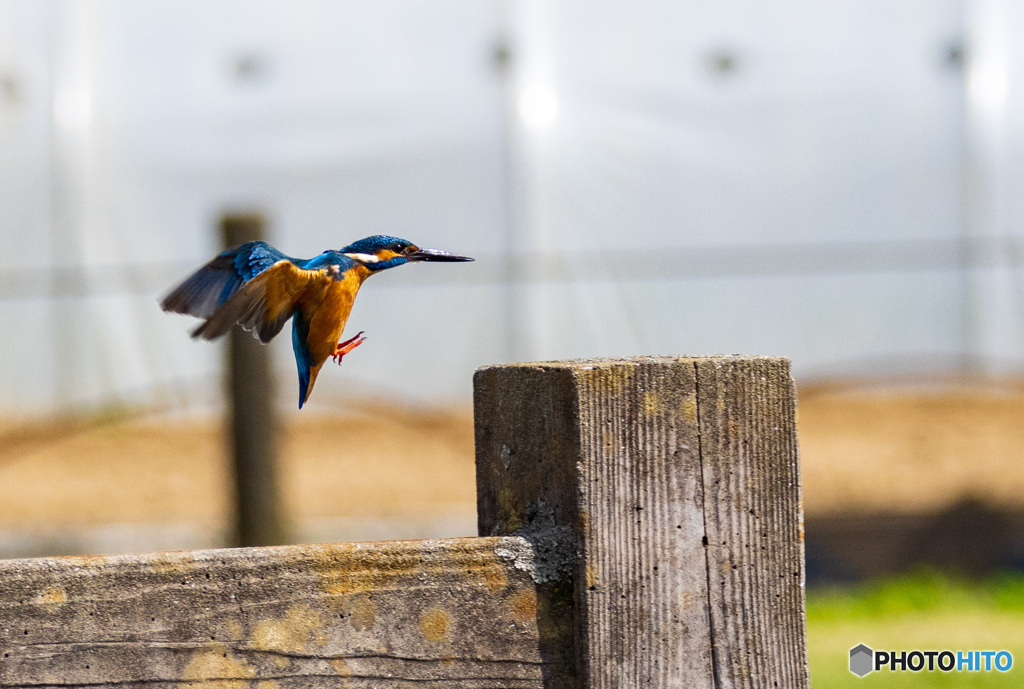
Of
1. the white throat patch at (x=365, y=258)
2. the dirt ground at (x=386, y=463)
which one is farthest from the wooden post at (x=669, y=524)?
the dirt ground at (x=386, y=463)

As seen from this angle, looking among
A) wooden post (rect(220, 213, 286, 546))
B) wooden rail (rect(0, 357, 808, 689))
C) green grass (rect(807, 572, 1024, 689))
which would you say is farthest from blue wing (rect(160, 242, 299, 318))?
green grass (rect(807, 572, 1024, 689))

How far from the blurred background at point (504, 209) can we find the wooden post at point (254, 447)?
10.0 ft

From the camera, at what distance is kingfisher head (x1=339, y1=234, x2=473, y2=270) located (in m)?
1.69

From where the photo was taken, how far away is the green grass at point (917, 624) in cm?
409

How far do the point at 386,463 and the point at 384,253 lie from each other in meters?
6.55

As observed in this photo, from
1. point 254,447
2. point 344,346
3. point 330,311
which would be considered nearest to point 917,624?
point 254,447

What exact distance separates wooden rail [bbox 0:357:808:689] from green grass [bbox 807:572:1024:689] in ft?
9.43

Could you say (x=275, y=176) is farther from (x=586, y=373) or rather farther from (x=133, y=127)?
(x=586, y=373)

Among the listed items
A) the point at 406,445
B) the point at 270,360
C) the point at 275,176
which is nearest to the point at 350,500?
the point at 406,445

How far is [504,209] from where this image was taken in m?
7.88

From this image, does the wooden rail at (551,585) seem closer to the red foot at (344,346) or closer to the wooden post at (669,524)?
the wooden post at (669,524)

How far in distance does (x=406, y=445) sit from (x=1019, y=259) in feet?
13.9

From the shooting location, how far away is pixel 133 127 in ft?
26.5

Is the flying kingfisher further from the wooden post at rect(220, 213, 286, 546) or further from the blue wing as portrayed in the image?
the wooden post at rect(220, 213, 286, 546)
